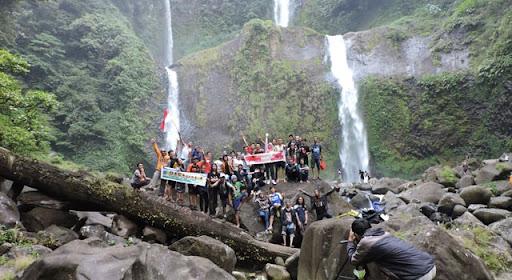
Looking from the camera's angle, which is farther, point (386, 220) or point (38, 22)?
point (38, 22)

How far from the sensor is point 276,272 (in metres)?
7.72

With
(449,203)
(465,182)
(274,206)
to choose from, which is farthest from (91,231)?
(465,182)

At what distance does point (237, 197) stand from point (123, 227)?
3502 mm

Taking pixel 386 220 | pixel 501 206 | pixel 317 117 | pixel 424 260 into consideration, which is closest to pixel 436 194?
pixel 501 206

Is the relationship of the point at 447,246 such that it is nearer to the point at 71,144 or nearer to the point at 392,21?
the point at 71,144

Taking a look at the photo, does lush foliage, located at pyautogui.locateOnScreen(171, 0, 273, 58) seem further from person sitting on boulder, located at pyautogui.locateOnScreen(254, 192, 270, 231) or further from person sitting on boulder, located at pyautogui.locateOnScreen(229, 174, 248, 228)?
person sitting on boulder, located at pyautogui.locateOnScreen(254, 192, 270, 231)

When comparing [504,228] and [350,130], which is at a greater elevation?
[350,130]

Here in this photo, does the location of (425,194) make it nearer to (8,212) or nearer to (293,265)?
(293,265)

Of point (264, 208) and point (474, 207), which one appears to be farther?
point (474, 207)

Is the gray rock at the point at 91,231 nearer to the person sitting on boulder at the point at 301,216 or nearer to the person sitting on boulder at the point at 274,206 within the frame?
the person sitting on boulder at the point at 274,206

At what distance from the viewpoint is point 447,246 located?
15.7 ft

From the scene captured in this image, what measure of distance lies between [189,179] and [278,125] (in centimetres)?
2323

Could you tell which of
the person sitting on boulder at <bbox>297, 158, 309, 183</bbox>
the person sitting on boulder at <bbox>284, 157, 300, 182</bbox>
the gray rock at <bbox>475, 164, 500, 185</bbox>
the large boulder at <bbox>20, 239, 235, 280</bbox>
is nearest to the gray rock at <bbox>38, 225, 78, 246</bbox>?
the large boulder at <bbox>20, 239, 235, 280</bbox>

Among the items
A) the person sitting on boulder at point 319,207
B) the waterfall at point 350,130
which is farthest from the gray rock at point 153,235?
the waterfall at point 350,130
